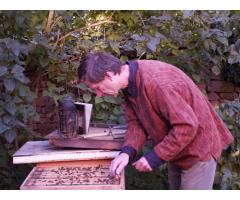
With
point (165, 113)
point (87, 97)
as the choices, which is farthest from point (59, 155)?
point (87, 97)

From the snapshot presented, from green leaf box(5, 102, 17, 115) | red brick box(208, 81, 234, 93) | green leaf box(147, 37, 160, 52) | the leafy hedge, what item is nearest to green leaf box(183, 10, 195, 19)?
the leafy hedge

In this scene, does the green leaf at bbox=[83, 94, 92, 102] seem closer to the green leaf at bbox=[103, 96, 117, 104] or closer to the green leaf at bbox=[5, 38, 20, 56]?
the green leaf at bbox=[103, 96, 117, 104]

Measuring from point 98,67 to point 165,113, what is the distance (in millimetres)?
381

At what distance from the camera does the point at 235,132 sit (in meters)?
3.39

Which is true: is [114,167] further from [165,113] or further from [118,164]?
[165,113]

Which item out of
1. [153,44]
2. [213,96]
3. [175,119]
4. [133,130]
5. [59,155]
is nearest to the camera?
[175,119]

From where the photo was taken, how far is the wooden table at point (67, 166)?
1.94 meters

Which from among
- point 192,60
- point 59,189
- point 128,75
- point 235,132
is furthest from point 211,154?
point 192,60

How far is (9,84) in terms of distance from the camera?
2.78 meters

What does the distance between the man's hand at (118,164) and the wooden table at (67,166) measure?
0.10 feet

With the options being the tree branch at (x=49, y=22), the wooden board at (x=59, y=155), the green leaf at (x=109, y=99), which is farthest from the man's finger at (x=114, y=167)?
the tree branch at (x=49, y=22)

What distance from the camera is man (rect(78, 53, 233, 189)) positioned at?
186 centimetres

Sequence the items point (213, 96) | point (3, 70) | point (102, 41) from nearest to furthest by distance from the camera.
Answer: point (3, 70) → point (102, 41) → point (213, 96)
